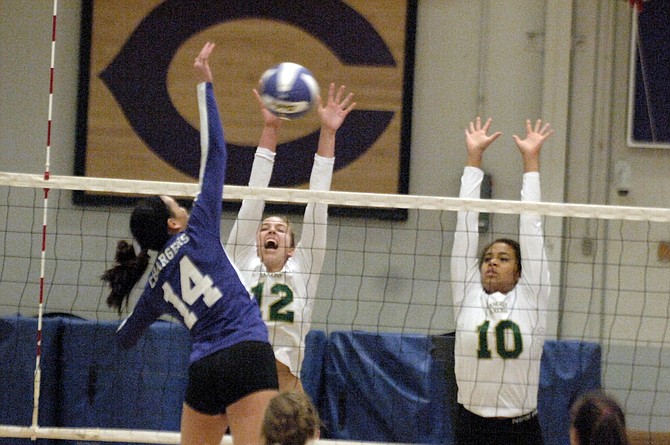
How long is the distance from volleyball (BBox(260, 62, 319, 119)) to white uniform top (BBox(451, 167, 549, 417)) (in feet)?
3.11

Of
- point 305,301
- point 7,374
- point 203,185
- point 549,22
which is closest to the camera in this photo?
point 203,185

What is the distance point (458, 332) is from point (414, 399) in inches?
81.2

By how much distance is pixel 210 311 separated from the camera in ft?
13.0

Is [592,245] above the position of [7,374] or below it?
above

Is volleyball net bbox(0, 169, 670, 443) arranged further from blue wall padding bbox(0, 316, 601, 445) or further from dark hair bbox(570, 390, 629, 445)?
dark hair bbox(570, 390, 629, 445)

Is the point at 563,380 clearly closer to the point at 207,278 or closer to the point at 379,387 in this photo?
the point at 379,387

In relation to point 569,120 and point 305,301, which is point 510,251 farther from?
point 569,120

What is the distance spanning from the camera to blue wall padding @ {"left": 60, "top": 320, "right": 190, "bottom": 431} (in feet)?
22.5

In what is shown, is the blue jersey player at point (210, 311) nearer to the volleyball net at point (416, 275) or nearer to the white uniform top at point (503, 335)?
the white uniform top at point (503, 335)

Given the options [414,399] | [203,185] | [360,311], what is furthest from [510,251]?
[360,311]

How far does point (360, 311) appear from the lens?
8.48 m

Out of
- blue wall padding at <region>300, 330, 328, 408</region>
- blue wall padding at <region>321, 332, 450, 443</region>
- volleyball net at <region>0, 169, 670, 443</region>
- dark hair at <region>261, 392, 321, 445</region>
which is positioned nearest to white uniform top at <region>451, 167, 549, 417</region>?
dark hair at <region>261, 392, 321, 445</region>

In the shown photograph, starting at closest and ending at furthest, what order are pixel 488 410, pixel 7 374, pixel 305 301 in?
pixel 488 410 → pixel 305 301 → pixel 7 374

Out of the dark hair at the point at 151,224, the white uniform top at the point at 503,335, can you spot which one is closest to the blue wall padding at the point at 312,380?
the white uniform top at the point at 503,335
